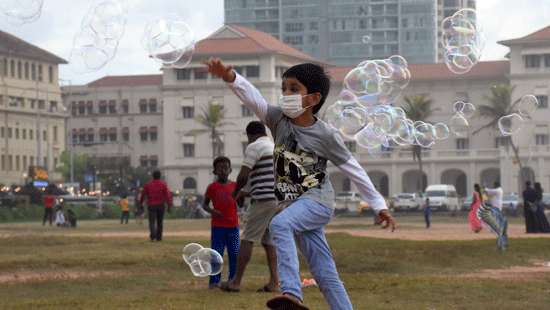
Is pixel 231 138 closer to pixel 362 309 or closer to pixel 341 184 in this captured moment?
pixel 341 184

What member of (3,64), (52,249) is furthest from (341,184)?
(52,249)

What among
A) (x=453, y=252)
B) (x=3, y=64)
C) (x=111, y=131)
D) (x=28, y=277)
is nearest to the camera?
(x=28, y=277)

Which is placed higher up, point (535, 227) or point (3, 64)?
point (3, 64)

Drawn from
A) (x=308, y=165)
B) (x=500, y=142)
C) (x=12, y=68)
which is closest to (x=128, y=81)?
(x=12, y=68)

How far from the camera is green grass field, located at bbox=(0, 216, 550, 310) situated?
1430cm

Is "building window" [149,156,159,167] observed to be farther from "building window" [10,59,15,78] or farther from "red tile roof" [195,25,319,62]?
"building window" [10,59,15,78]

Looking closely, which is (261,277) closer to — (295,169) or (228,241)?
(228,241)

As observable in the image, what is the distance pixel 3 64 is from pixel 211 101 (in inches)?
860

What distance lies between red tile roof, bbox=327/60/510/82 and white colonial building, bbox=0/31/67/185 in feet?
79.4

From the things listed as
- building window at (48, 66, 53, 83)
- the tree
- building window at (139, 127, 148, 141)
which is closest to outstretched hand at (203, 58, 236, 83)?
building window at (48, 66, 53, 83)

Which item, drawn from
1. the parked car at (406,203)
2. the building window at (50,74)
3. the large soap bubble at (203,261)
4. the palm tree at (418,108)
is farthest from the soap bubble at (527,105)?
the building window at (50,74)

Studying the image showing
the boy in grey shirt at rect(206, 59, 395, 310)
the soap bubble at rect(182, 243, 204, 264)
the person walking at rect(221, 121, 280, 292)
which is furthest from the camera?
the person walking at rect(221, 121, 280, 292)

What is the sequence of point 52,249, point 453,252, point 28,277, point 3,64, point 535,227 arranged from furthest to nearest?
point 3,64
point 535,227
point 52,249
point 453,252
point 28,277

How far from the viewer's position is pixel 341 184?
12606 centimetres
